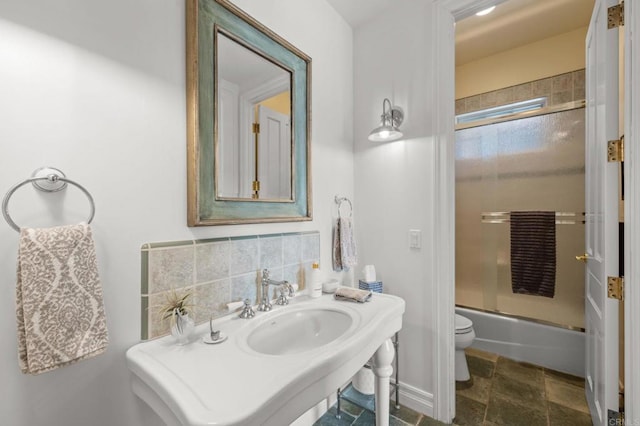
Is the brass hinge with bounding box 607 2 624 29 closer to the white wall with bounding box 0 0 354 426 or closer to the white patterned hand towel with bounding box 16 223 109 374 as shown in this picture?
the white wall with bounding box 0 0 354 426

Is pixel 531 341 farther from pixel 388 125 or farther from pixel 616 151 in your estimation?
pixel 388 125

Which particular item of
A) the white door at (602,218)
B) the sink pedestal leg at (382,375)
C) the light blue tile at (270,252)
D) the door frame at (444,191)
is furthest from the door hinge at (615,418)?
the light blue tile at (270,252)

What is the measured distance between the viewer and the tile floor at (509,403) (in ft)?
5.20

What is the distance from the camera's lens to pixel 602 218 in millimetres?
1283

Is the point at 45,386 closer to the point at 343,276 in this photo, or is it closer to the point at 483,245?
the point at 343,276

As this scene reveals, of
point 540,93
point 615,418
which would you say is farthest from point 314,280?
point 540,93

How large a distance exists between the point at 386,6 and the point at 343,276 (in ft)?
5.60

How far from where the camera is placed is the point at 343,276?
1.83 meters

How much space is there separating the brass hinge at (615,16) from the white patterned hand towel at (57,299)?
212cm

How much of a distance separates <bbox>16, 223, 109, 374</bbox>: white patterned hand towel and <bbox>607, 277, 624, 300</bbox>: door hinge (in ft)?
6.08

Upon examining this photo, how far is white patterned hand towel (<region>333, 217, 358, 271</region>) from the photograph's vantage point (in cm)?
170

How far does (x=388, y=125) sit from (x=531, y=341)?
2075 millimetres

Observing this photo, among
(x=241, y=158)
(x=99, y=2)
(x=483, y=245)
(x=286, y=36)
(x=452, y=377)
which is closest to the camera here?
(x=99, y=2)

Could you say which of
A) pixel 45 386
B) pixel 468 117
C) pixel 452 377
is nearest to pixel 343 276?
pixel 452 377
